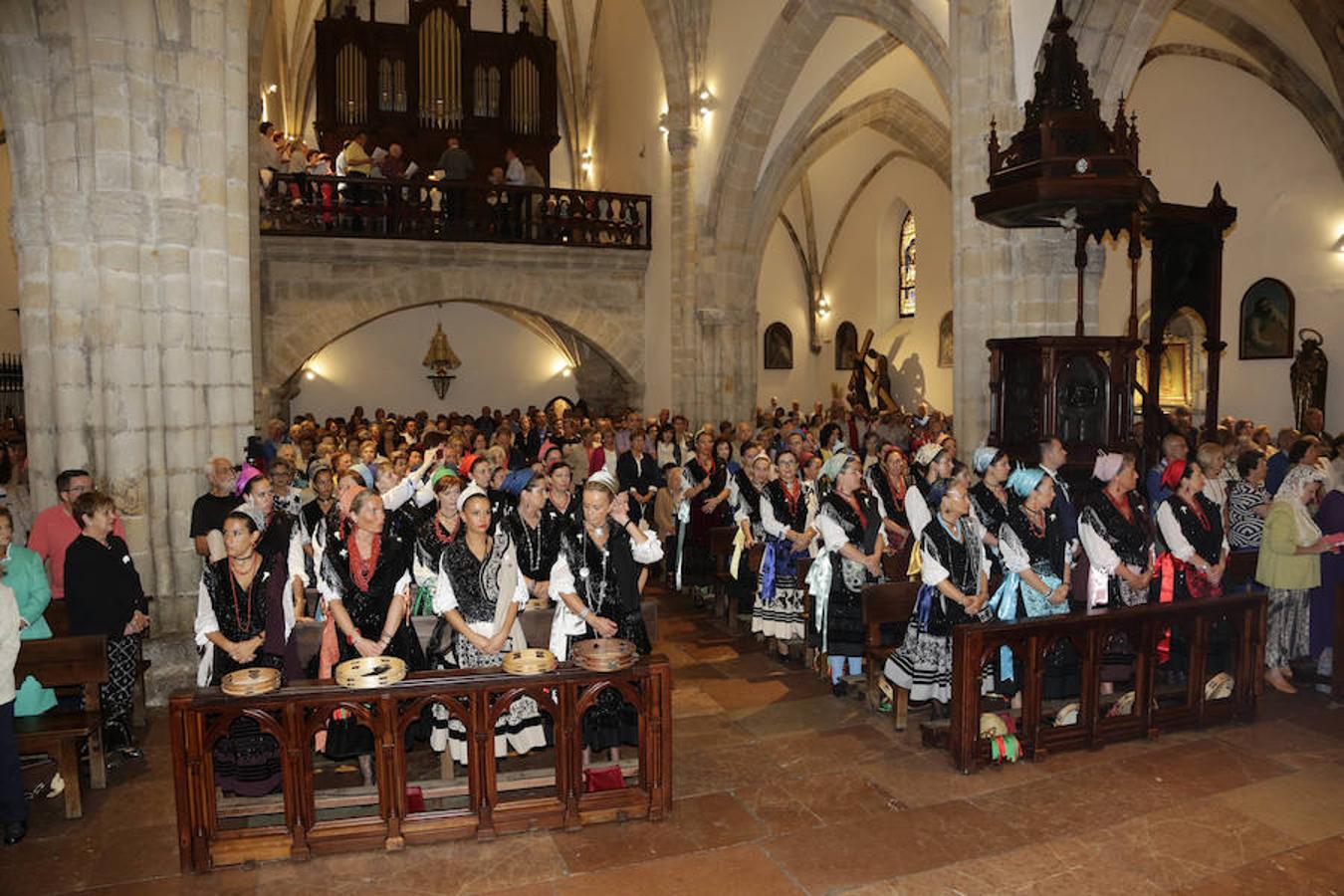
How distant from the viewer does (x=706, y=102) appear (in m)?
16.2

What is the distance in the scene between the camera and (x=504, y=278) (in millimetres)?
16938

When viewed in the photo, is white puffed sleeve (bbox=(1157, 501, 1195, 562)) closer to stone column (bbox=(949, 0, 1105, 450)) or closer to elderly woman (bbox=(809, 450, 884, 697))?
elderly woman (bbox=(809, 450, 884, 697))

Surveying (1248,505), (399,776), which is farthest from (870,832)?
(1248,505)

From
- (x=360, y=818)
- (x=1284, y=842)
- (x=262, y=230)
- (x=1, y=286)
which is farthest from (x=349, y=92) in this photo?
(x=1284, y=842)

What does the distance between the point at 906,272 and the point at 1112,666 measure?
18258 millimetres

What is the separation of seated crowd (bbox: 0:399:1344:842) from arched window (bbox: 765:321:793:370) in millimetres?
16646

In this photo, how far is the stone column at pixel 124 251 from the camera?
6.59 metres

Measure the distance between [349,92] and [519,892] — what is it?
20.3 m

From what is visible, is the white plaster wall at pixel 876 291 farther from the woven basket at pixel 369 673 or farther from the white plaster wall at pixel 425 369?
the woven basket at pixel 369 673

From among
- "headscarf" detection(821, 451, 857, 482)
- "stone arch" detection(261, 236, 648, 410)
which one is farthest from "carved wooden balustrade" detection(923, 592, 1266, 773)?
"stone arch" detection(261, 236, 648, 410)

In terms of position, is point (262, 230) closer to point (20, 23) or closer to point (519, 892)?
point (20, 23)

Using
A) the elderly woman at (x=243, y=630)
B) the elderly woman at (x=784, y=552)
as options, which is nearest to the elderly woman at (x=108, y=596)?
the elderly woman at (x=243, y=630)

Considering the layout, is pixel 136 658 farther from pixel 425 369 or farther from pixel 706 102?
pixel 425 369

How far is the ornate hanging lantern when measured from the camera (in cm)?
2152
